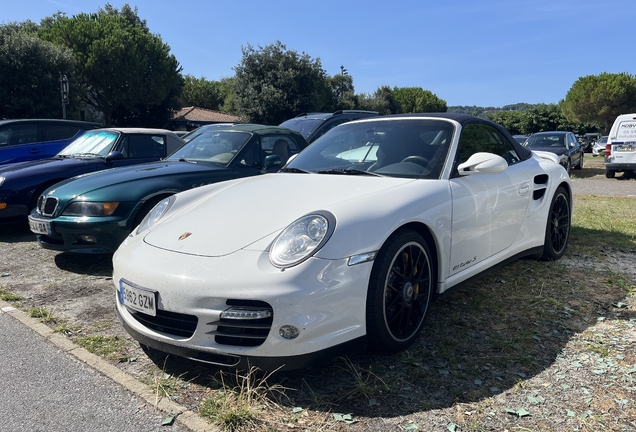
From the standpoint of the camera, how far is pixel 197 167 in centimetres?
558

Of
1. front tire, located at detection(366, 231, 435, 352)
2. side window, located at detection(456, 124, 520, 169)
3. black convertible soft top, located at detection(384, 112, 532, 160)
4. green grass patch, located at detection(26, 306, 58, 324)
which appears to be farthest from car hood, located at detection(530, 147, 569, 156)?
green grass patch, located at detection(26, 306, 58, 324)

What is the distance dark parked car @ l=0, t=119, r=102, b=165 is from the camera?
27.8ft

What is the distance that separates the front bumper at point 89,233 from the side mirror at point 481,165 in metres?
3.16

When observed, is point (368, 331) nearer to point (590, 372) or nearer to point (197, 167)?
point (590, 372)

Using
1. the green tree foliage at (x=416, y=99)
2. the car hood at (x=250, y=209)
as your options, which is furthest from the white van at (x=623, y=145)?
the green tree foliage at (x=416, y=99)

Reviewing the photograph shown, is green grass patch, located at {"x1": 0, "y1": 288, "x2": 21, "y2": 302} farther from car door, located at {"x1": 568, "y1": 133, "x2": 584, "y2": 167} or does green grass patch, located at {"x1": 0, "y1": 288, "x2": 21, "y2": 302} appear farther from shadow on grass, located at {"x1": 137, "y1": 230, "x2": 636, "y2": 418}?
car door, located at {"x1": 568, "y1": 133, "x2": 584, "y2": 167}

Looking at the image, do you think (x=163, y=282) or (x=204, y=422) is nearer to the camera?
Answer: (x=204, y=422)

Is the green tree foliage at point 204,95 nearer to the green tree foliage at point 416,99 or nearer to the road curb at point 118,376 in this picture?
the green tree foliage at point 416,99

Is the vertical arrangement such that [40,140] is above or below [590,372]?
above

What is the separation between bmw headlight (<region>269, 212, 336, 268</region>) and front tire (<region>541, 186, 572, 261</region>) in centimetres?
282

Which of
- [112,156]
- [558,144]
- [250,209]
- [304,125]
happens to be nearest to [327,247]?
[250,209]

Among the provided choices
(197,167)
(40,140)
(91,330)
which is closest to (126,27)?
(40,140)

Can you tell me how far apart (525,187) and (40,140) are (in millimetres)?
8151

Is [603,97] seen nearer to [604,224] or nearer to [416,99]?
[416,99]
